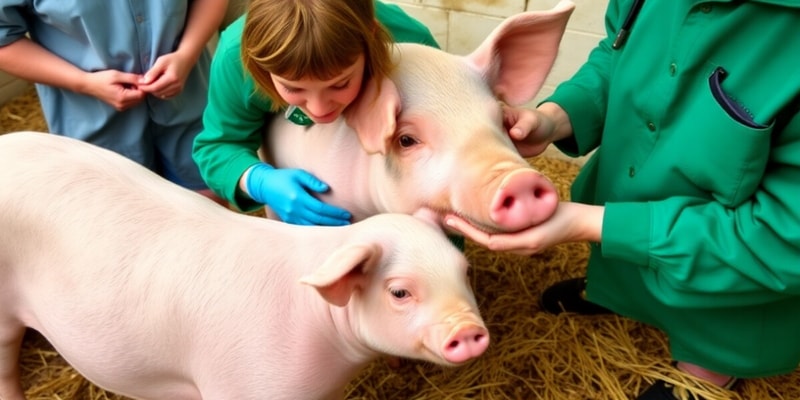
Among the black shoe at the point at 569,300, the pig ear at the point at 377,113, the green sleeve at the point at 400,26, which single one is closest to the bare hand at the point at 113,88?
the green sleeve at the point at 400,26

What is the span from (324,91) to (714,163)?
706 millimetres

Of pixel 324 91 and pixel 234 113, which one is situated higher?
pixel 324 91

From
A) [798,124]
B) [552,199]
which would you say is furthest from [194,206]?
[798,124]

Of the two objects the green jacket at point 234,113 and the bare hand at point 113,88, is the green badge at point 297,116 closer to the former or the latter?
the green jacket at point 234,113

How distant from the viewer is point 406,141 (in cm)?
111

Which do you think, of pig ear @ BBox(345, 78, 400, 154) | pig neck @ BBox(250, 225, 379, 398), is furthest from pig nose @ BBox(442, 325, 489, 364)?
pig ear @ BBox(345, 78, 400, 154)

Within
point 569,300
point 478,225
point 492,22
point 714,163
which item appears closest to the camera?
point 478,225

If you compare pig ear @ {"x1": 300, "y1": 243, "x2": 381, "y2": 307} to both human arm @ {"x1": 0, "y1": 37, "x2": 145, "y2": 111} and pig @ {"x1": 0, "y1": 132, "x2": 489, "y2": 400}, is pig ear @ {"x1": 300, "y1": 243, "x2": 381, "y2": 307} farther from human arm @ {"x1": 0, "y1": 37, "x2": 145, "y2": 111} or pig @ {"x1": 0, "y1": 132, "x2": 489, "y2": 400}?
human arm @ {"x1": 0, "y1": 37, "x2": 145, "y2": 111}

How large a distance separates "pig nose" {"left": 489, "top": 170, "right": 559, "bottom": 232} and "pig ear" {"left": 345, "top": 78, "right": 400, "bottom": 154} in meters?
0.21

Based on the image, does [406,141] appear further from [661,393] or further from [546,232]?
[661,393]

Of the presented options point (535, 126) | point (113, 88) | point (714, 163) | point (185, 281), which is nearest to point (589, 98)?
point (535, 126)

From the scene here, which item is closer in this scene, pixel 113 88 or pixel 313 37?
pixel 313 37

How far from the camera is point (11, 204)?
1.17 m

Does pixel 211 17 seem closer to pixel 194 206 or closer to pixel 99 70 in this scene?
pixel 99 70
